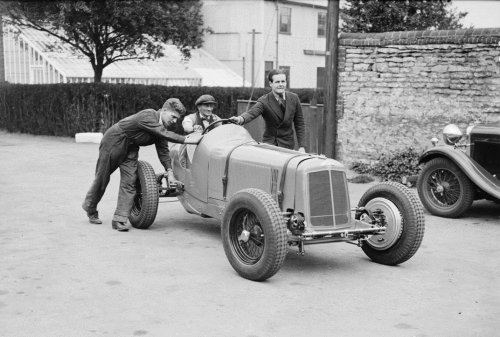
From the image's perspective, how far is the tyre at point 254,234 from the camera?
596cm

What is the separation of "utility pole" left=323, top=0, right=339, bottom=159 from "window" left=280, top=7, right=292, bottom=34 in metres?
25.3

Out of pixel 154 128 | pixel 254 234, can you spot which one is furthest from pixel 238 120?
pixel 254 234

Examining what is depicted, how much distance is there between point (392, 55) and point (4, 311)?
954 centimetres

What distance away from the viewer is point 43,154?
1603 cm

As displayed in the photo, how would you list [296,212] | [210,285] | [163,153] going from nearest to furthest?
[210,285] → [296,212] → [163,153]

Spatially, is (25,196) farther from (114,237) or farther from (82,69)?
(82,69)

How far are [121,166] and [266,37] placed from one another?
30.0 m

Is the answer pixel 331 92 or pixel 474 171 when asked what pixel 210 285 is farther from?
pixel 331 92

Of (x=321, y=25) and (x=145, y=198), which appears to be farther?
(x=321, y=25)

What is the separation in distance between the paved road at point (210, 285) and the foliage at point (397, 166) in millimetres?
3211

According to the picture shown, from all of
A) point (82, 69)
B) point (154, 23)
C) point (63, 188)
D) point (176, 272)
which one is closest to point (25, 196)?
point (63, 188)

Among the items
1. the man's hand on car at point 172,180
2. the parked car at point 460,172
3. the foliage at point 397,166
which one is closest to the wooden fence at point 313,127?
the foliage at point 397,166

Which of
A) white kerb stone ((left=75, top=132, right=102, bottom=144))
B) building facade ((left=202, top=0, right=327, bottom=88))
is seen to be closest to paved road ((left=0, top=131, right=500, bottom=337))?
white kerb stone ((left=75, top=132, right=102, bottom=144))

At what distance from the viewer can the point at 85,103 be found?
65.0 ft
